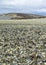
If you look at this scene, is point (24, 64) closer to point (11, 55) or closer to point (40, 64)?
point (40, 64)

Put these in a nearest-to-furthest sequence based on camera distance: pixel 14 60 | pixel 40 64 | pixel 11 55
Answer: pixel 40 64
pixel 14 60
pixel 11 55

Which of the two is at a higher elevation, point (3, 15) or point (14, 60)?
point (14, 60)

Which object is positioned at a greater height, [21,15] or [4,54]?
[4,54]

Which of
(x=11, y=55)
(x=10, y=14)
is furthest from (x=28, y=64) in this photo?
(x=10, y=14)

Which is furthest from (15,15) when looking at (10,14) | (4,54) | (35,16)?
(4,54)

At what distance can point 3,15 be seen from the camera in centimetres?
6303

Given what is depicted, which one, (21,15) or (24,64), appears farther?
(21,15)

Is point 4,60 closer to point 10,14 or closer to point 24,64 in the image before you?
point 24,64

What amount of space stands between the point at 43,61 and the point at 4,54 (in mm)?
1845

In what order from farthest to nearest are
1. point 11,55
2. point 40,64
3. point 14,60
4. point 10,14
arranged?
point 10,14
point 11,55
point 14,60
point 40,64

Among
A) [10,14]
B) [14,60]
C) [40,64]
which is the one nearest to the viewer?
[40,64]

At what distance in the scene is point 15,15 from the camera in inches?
2484

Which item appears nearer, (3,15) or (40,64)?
(40,64)

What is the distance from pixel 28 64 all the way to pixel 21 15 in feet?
187
